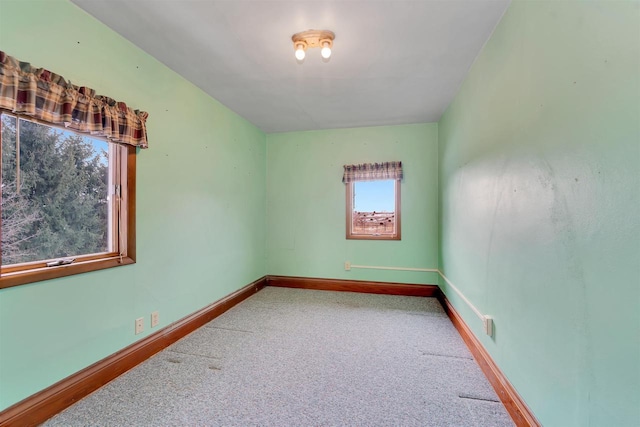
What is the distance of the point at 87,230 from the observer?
73.0 inches

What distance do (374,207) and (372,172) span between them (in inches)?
21.0

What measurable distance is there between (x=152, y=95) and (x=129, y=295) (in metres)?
1.60

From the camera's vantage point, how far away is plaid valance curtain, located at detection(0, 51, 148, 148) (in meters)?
1.33

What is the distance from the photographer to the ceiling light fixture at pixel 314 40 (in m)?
1.88

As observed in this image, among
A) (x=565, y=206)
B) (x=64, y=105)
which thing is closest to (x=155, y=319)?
(x=64, y=105)

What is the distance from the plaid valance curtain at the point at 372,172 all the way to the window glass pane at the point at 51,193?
289 cm

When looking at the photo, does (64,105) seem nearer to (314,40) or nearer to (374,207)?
(314,40)

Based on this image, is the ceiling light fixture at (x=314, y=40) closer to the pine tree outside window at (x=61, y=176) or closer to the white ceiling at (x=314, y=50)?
the white ceiling at (x=314, y=50)

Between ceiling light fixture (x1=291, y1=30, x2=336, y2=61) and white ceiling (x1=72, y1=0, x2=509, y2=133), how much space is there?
58 millimetres

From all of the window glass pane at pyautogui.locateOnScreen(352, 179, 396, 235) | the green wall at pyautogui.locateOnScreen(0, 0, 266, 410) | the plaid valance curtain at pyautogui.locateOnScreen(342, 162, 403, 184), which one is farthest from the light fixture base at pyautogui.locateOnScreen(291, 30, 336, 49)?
the window glass pane at pyautogui.locateOnScreen(352, 179, 396, 235)

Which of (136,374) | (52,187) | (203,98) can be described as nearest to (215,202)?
(203,98)

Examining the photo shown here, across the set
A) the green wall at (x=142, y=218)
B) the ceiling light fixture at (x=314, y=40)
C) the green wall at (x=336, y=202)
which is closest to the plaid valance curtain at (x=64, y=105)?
the green wall at (x=142, y=218)

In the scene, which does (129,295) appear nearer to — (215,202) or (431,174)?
(215,202)

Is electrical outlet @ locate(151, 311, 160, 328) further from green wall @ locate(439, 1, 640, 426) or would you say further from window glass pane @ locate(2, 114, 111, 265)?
green wall @ locate(439, 1, 640, 426)
